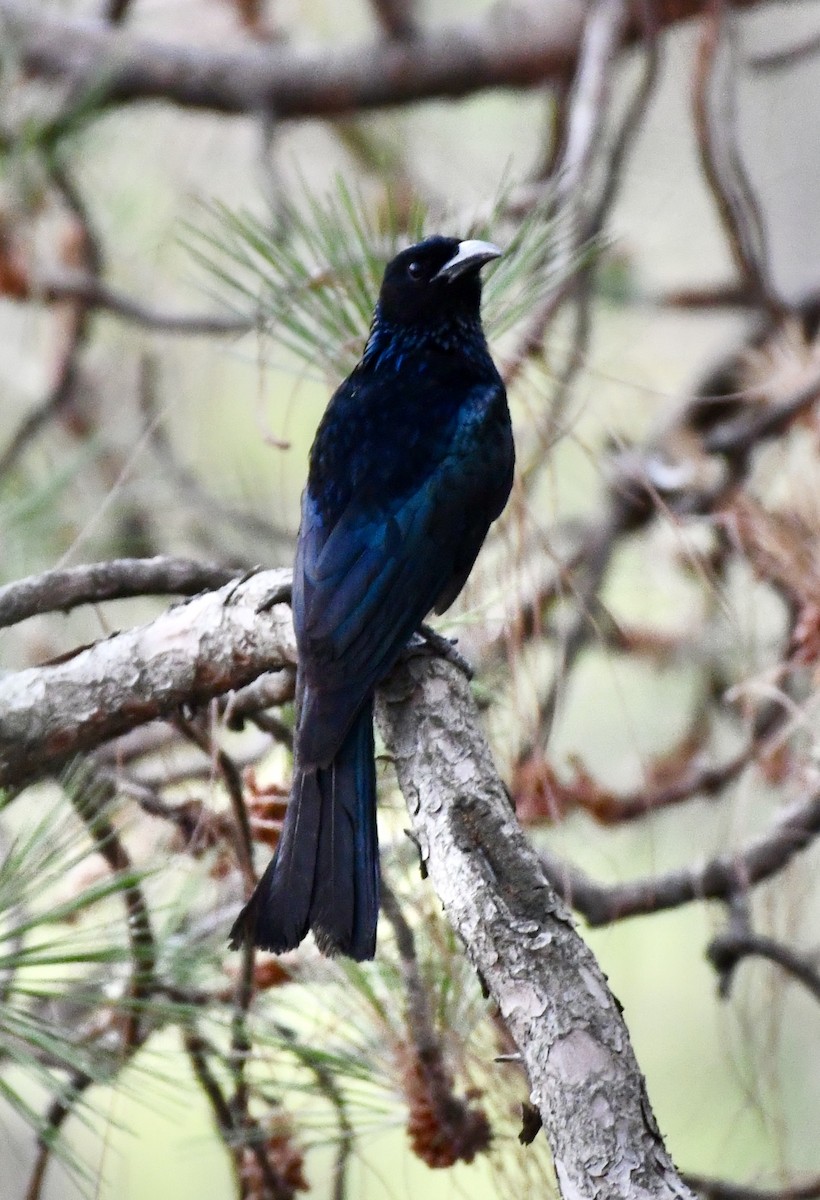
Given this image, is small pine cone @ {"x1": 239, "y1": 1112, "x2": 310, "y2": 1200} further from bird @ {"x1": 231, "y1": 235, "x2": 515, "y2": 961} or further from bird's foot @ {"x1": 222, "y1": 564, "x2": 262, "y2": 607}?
bird's foot @ {"x1": 222, "y1": 564, "x2": 262, "y2": 607}

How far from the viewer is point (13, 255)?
4078 millimetres

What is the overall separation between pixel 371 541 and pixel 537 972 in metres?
0.90

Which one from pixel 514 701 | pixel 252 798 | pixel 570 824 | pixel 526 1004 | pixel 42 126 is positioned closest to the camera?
pixel 526 1004

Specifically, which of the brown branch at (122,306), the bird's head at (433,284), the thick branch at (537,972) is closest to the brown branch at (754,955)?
the thick branch at (537,972)

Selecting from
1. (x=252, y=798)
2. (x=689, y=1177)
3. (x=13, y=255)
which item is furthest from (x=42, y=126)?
(x=689, y=1177)

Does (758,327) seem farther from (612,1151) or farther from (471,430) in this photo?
(612,1151)

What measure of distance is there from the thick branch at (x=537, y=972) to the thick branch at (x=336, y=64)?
10.8ft

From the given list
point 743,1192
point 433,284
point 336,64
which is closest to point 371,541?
point 433,284

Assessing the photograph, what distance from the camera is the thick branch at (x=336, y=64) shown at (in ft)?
14.8

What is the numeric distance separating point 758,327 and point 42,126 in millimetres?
2036

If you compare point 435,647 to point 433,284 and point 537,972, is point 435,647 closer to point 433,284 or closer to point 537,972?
point 537,972

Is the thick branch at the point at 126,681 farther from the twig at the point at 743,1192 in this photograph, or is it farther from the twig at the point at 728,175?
the twig at the point at 728,175

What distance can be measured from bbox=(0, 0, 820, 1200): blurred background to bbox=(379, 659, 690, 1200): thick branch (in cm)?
36

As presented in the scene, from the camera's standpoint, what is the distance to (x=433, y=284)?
271 centimetres
